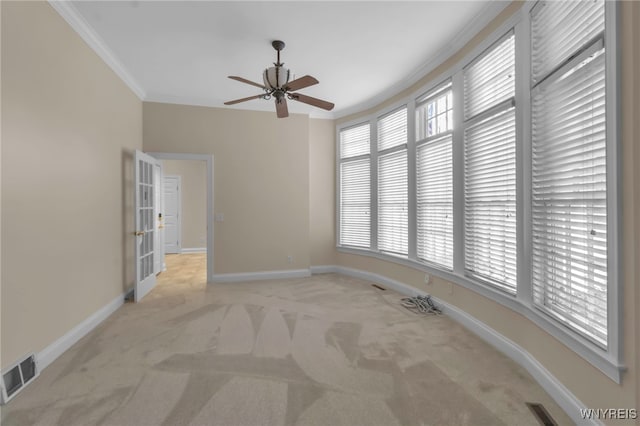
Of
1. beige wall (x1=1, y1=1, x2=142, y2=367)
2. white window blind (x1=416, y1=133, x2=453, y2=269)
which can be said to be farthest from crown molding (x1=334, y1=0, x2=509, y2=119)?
beige wall (x1=1, y1=1, x2=142, y2=367)

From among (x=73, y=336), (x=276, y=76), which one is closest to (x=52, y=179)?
(x=73, y=336)

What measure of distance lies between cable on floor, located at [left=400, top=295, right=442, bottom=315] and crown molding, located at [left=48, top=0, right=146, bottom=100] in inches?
179

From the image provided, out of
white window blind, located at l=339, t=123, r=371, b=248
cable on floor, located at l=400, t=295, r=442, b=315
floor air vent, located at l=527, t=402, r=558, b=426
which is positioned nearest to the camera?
floor air vent, located at l=527, t=402, r=558, b=426

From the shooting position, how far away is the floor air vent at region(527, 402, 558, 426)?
1.74m

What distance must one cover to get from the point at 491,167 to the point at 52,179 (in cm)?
382

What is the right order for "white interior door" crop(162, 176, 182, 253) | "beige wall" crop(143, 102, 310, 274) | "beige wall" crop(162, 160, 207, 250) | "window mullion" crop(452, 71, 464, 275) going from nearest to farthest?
1. "window mullion" crop(452, 71, 464, 275)
2. "beige wall" crop(143, 102, 310, 274)
3. "white interior door" crop(162, 176, 182, 253)
4. "beige wall" crop(162, 160, 207, 250)

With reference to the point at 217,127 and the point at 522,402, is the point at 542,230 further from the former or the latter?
the point at 217,127

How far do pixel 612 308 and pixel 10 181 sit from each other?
12.2 ft

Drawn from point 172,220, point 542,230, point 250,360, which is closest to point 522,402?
point 542,230

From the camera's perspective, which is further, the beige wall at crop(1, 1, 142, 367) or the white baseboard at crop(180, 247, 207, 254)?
the white baseboard at crop(180, 247, 207, 254)

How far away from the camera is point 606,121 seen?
1516 millimetres

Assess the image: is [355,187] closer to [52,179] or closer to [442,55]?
[442,55]

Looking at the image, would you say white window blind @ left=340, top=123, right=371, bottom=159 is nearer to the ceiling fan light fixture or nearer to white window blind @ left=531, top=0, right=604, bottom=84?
the ceiling fan light fixture

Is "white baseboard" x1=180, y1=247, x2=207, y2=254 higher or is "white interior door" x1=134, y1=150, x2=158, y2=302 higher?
"white interior door" x1=134, y1=150, x2=158, y2=302
